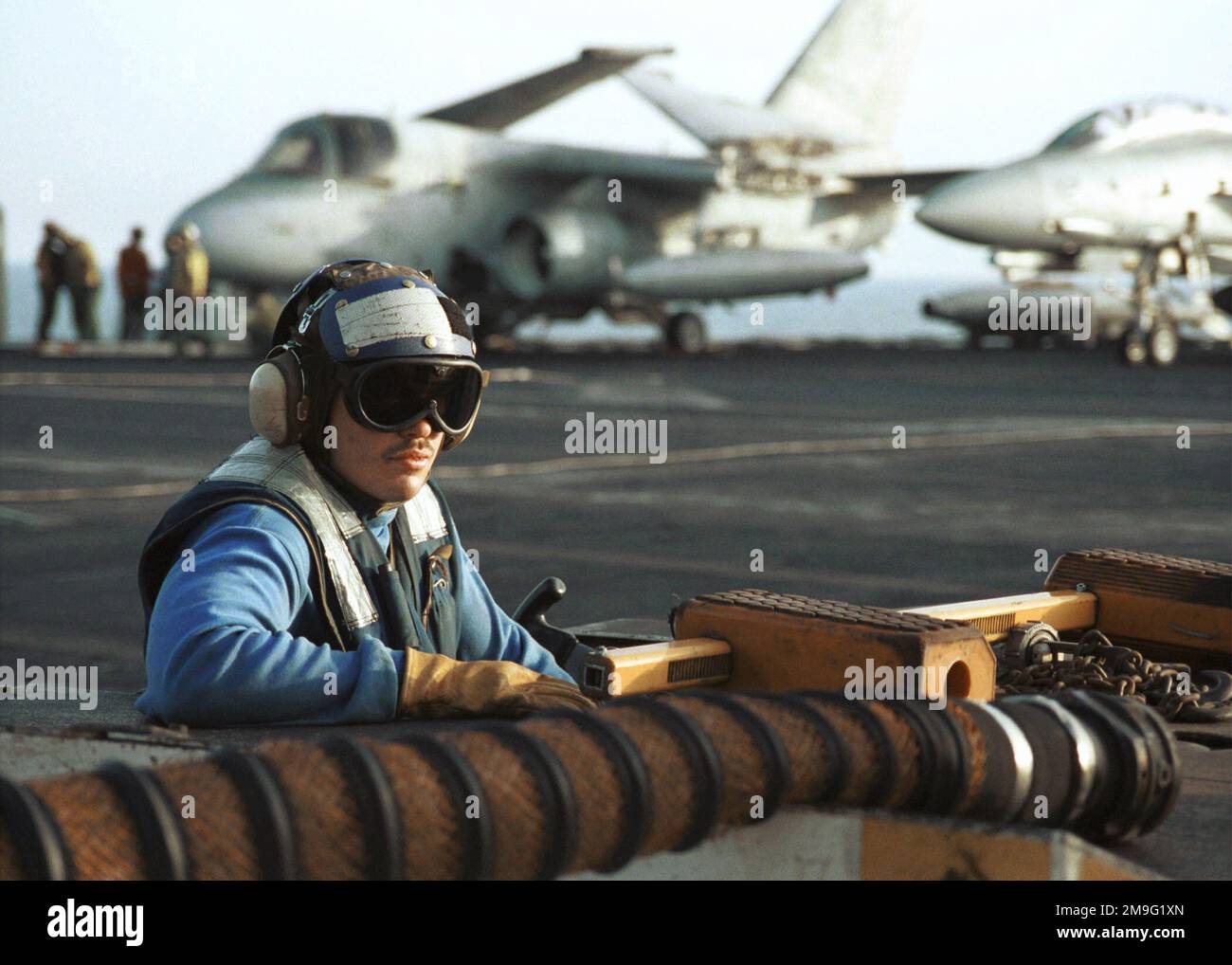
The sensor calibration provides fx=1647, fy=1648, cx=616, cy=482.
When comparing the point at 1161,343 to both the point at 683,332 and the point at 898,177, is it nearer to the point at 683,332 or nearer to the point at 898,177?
the point at 898,177

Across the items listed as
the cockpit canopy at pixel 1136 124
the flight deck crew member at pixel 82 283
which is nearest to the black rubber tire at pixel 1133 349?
the cockpit canopy at pixel 1136 124

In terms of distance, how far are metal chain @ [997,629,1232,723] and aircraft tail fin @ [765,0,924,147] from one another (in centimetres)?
3007

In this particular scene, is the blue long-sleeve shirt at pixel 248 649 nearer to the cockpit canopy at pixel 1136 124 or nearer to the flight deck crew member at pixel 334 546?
the flight deck crew member at pixel 334 546

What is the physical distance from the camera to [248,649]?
278 cm

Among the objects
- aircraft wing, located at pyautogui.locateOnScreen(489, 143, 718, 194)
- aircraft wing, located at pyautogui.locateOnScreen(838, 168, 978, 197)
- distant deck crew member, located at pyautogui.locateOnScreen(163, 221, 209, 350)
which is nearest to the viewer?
distant deck crew member, located at pyautogui.locateOnScreen(163, 221, 209, 350)

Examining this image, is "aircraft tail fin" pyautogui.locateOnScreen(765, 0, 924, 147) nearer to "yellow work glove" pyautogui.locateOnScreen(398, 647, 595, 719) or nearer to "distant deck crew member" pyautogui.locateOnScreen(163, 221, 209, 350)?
"distant deck crew member" pyautogui.locateOnScreen(163, 221, 209, 350)

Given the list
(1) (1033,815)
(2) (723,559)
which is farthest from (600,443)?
(1) (1033,815)

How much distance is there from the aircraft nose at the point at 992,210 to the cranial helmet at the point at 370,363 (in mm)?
20078

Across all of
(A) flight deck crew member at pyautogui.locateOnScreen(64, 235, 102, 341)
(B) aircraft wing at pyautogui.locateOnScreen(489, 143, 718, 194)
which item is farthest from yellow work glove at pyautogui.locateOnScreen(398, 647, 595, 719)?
(A) flight deck crew member at pyautogui.locateOnScreen(64, 235, 102, 341)

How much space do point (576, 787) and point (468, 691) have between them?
0.63m

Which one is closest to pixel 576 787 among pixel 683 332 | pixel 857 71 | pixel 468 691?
pixel 468 691

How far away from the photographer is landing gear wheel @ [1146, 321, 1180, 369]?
2431 centimetres

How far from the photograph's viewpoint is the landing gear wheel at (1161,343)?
24312 millimetres
